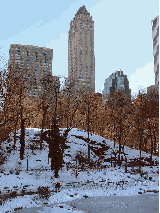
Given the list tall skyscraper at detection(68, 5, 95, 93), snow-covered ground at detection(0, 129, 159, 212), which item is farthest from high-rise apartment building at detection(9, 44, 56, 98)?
snow-covered ground at detection(0, 129, 159, 212)

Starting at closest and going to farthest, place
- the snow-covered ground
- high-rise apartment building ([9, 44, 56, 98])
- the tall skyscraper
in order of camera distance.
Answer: the snow-covered ground
high-rise apartment building ([9, 44, 56, 98])
the tall skyscraper

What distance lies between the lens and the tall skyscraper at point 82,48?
12112cm

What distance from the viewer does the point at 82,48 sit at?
122 meters

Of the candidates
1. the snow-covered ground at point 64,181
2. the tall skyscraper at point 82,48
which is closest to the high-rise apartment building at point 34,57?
the tall skyscraper at point 82,48

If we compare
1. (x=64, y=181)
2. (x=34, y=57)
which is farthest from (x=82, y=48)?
(x=64, y=181)

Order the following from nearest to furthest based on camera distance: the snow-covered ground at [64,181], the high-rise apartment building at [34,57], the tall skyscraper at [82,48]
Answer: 1. the snow-covered ground at [64,181]
2. the high-rise apartment building at [34,57]
3. the tall skyscraper at [82,48]

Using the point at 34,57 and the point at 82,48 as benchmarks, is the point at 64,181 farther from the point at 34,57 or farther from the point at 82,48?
the point at 82,48

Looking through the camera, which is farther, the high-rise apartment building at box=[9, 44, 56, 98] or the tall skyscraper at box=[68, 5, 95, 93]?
the tall skyscraper at box=[68, 5, 95, 93]

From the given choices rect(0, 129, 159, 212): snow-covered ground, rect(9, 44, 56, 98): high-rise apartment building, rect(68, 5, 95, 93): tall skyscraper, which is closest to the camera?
rect(0, 129, 159, 212): snow-covered ground

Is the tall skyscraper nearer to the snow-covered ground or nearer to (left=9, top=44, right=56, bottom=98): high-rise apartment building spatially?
(left=9, top=44, right=56, bottom=98): high-rise apartment building

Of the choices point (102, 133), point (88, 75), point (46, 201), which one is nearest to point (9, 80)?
point (46, 201)

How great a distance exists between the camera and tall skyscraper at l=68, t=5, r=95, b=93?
121m

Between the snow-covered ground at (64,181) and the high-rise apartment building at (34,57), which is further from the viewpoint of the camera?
the high-rise apartment building at (34,57)

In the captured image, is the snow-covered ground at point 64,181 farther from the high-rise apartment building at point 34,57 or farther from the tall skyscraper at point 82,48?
the tall skyscraper at point 82,48
